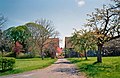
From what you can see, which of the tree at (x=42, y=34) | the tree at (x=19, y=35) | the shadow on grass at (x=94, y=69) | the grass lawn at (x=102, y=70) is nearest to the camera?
the grass lawn at (x=102, y=70)

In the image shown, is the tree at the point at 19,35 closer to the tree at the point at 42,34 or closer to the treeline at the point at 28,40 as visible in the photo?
the treeline at the point at 28,40

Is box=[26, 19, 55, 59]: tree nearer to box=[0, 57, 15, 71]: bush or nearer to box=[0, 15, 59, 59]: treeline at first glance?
box=[0, 15, 59, 59]: treeline

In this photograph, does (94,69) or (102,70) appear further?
(94,69)

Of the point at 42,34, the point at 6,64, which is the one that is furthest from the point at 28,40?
the point at 6,64

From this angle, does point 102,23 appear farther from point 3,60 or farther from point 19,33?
point 19,33

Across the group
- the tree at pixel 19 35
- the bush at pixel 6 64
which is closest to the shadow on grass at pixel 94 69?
the bush at pixel 6 64

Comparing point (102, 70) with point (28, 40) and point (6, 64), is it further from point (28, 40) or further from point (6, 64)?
point (28, 40)

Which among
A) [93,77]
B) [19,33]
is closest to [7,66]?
[93,77]

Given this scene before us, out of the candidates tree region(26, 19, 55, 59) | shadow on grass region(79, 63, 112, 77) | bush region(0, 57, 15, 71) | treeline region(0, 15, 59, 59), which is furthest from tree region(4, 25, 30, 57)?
shadow on grass region(79, 63, 112, 77)

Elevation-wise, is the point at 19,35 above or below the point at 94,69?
above

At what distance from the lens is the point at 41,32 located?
221 feet

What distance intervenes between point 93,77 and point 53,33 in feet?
170

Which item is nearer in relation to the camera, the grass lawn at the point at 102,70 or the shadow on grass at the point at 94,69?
the grass lawn at the point at 102,70

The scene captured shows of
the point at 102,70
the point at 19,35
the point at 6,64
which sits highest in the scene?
the point at 19,35
